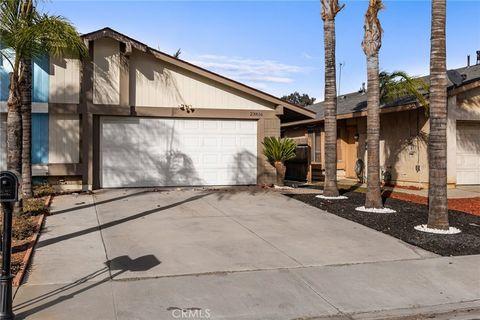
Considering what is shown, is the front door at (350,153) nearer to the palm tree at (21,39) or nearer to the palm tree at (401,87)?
the palm tree at (401,87)

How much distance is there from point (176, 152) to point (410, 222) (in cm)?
813

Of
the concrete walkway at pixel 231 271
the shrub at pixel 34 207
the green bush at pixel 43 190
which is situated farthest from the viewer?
the green bush at pixel 43 190

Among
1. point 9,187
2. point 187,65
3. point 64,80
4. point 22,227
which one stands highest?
point 187,65

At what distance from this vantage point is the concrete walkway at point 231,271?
496 cm

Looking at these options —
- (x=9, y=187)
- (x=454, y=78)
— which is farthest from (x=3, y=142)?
(x=454, y=78)

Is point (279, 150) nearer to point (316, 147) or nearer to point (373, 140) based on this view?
point (373, 140)

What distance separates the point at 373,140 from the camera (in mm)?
11461

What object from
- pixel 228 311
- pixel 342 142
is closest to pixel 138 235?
pixel 228 311

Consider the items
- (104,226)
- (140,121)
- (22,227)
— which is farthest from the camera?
(140,121)

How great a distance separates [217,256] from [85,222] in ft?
12.0

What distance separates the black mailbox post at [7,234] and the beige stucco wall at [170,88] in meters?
10.6

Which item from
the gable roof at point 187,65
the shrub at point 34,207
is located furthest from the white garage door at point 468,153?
the shrub at point 34,207

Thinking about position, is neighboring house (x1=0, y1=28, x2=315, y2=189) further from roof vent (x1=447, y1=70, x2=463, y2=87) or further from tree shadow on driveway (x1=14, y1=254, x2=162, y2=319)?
tree shadow on driveway (x1=14, y1=254, x2=162, y2=319)

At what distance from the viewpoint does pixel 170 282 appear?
5.71m
